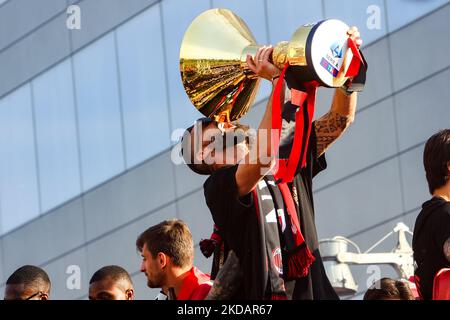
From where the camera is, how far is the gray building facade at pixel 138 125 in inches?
669

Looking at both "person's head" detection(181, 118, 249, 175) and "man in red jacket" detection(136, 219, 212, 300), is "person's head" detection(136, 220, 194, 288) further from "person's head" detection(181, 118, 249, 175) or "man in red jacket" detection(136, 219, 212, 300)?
"person's head" detection(181, 118, 249, 175)

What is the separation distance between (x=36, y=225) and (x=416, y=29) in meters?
7.13

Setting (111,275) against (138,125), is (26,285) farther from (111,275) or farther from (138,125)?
(138,125)

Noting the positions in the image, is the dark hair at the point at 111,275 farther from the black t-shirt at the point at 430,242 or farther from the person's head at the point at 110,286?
the black t-shirt at the point at 430,242

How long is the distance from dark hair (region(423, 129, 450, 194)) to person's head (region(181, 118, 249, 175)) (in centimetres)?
69

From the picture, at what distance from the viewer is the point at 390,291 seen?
5465 millimetres

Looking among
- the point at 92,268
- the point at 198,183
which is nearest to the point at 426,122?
the point at 198,183

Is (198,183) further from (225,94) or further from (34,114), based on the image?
(225,94)

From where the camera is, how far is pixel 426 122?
16797 millimetres

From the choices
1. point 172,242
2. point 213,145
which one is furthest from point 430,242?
point 172,242

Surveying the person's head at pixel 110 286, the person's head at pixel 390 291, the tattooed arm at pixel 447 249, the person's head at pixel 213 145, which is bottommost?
the person's head at pixel 390 291

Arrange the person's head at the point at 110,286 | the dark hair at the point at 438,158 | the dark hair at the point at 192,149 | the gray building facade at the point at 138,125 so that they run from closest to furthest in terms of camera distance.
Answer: the dark hair at the point at 438,158 → the dark hair at the point at 192,149 → the person's head at the point at 110,286 → the gray building facade at the point at 138,125

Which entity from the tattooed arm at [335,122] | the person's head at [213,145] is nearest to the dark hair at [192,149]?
the person's head at [213,145]

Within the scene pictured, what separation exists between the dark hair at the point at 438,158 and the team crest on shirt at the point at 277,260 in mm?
647
